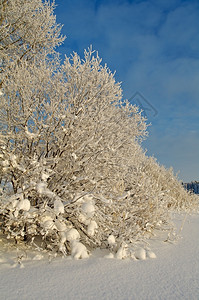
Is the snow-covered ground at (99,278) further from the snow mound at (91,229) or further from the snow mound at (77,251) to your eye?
the snow mound at (91,229)

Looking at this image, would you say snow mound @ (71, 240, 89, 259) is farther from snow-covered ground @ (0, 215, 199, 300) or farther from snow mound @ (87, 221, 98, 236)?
snow mound @ (87, 221, 98, 236)

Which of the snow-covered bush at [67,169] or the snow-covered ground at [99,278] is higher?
the snow-covered bush at [67,169]

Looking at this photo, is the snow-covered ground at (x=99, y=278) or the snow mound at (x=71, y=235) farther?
the snow mound at (x=71, y=235)

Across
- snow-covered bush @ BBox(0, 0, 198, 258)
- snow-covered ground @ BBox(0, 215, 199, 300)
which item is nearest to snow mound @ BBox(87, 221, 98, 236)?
snow-covered bush @ BBox(0, 0, 198, 258)

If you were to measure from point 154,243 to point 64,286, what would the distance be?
1.93 meters

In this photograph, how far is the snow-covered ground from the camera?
1716 millimetres

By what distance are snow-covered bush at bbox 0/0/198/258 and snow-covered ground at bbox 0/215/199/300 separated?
0.22m

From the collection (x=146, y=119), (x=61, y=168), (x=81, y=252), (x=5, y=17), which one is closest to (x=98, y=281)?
(x=81, y=252)

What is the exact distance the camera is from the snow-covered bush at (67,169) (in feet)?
8.52

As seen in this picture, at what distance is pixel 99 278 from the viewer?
6.56ft

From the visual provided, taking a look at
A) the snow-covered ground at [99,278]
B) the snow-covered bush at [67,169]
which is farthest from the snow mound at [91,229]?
the snow-covered ground at [99,278]

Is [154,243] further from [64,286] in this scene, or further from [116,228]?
[64,286]

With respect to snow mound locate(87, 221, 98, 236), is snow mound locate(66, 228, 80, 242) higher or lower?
lower

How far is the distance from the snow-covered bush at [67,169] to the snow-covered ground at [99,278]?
0.73 feet
